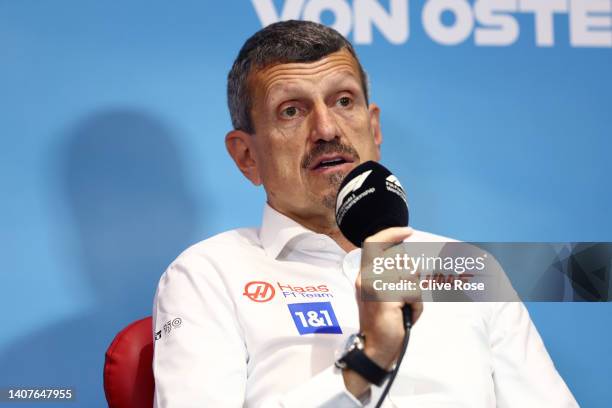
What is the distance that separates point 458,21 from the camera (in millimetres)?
2646

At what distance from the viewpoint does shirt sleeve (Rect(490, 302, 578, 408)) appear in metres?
1.97

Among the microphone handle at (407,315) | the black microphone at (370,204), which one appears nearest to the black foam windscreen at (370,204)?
the black microphone at (370,204)

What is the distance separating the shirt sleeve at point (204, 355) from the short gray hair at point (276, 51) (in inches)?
17.7

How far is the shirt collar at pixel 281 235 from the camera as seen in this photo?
2080mm

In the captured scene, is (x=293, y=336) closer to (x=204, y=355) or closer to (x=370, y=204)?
(x=204, y=355)

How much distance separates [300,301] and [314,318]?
0.18 ft

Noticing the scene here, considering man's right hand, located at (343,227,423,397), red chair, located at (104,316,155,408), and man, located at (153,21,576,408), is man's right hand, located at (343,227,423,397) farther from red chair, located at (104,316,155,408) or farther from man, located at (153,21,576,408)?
red chair, located at (104,316,155,408)

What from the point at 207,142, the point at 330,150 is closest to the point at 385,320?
the point at 330,150

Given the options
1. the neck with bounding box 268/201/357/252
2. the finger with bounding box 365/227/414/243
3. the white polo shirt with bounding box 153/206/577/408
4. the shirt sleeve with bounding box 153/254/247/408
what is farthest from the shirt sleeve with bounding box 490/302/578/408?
the finger with bounding box 365/227/414/243

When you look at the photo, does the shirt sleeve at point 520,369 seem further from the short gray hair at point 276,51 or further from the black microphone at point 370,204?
the short gray hair at point 276,51

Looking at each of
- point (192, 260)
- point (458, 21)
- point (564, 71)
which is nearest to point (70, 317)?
point (192, 260)

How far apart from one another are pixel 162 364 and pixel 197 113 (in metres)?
0.91

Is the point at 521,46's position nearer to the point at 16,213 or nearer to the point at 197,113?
the point at 197,113

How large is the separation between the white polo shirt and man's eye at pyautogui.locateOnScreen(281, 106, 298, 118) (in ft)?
0.82
